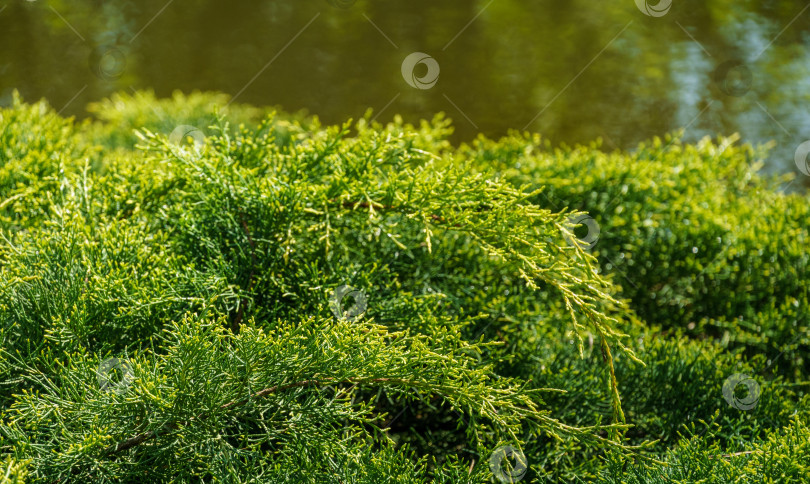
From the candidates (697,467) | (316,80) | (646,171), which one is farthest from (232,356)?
(316,80)

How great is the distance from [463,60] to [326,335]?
2.09m

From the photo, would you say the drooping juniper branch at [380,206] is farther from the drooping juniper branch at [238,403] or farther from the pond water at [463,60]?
the pond water at [463,60]

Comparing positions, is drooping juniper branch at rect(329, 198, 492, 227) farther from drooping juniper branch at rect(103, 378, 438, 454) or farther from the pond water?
the pond water

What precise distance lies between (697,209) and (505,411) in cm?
49

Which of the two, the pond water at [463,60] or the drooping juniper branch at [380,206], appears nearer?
the drooping juniper branch at [380,206]

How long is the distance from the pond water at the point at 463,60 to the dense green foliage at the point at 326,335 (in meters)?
1.50

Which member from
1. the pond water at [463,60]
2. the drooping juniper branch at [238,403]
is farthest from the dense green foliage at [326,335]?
the pond water at [463,60]

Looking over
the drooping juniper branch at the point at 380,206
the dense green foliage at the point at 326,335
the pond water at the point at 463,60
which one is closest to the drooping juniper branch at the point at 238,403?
the dense green foliage at the point at 326,335

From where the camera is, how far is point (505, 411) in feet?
1.35

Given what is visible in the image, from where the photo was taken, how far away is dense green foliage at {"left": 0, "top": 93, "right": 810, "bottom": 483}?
35 centimetres

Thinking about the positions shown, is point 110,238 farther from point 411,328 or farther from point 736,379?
point 736,379

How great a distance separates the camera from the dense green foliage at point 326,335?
14.0 inches

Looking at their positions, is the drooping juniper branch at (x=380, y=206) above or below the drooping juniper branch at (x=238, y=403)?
above

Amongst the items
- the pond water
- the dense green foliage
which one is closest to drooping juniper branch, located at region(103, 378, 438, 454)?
the dense green foliage
